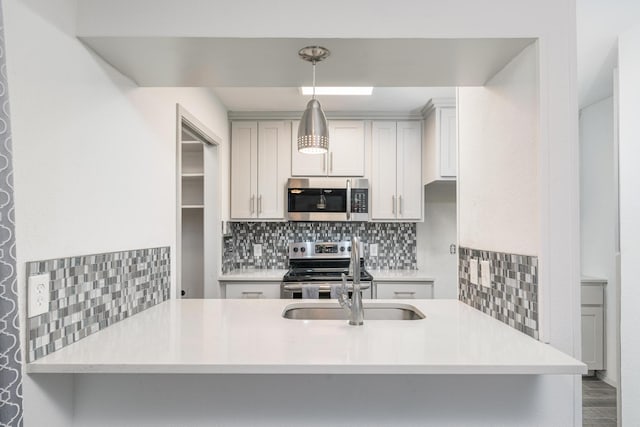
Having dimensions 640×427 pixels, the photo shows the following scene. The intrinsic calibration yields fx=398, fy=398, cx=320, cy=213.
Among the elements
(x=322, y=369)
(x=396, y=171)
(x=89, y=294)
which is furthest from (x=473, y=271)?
(x=396, y=171)

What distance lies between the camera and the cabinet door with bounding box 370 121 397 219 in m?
3.54

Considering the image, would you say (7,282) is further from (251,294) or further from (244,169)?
(244,169)

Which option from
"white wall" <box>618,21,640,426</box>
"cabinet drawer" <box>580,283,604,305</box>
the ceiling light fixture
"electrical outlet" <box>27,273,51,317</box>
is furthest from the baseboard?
"electrical outlet" <box>27,273,51,317</box>

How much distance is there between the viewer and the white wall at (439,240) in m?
3.80

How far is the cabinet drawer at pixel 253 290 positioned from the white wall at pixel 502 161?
1.79m

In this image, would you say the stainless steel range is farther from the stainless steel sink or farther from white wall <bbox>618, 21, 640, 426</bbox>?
white wall <bbox>618, 21, 640, 426</bbox>

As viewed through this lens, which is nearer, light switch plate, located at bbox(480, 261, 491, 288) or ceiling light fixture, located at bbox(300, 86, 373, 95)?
light switch plate, located at bbox(480, 261, 491, 288)

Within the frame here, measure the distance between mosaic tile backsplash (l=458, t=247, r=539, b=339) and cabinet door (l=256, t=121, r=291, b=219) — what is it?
82.0 inches

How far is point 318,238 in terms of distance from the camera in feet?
12.5

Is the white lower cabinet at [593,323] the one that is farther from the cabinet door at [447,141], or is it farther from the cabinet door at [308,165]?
the cabinet door at [308,165]

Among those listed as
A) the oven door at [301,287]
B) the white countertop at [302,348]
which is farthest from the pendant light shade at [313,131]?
the oven door at [301,287]

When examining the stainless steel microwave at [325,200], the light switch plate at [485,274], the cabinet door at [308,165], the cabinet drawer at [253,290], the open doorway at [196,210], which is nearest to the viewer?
the light switch plate at [485,274]

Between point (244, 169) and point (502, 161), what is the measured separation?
246 cm

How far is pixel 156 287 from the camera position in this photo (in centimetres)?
181
